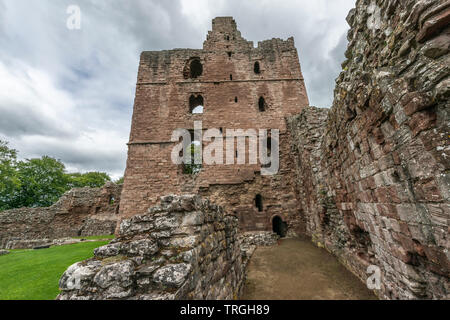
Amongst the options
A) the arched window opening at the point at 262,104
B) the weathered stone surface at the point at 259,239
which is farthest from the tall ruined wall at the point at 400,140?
the arched window opening at the point at 262,104

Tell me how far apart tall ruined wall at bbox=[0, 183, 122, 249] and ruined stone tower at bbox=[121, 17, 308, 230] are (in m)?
7.03

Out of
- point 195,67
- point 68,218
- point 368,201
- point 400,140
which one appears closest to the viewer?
point 400,140

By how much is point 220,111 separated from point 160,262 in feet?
35.6

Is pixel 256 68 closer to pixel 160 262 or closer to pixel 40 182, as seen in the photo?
pixel 160 262

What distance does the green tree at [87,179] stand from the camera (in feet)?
Result: 98.3

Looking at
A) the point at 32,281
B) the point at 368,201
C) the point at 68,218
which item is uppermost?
the point at 368,201

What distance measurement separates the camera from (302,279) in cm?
431

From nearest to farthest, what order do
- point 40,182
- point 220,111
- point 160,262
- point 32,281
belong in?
1. point 160,262
2. point 32,281
3. point 220,111
4. point 40,182

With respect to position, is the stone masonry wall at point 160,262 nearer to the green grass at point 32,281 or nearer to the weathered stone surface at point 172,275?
the weathered stone surface at point 172,275

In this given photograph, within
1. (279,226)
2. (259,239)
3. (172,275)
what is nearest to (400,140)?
(172,275)

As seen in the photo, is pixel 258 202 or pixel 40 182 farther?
pixel 40 182

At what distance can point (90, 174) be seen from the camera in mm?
33562

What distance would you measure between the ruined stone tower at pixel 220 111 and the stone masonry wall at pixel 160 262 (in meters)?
7.11
